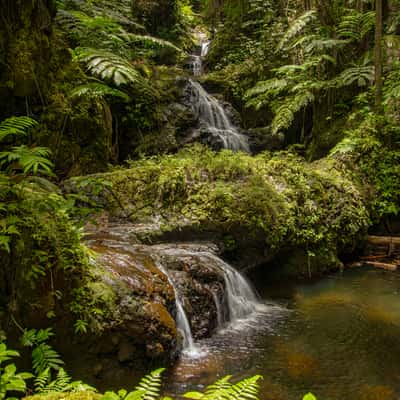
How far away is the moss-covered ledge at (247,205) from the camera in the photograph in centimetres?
609

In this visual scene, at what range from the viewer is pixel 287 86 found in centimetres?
1123

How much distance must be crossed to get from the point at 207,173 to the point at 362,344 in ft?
12.2

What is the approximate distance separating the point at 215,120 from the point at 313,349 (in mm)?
8260

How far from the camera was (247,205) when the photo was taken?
245 inches

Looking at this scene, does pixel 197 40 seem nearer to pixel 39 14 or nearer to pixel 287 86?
pixel 287 86

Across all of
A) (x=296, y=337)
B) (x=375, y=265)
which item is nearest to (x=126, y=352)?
(x=296, y=337)

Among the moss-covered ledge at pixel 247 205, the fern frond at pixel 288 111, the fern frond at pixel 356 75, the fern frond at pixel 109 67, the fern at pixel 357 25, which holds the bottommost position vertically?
the moss-covered ledge at pixel 247 205

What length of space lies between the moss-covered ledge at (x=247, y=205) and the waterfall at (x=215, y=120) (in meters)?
2.94

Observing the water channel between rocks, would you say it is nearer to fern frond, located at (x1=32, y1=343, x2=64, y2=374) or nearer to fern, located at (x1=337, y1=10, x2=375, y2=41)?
fern frond, located at (x1=32, y1=343, x2=64, y2=374)

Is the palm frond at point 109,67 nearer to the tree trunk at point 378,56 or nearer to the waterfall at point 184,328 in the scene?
the waterfall at point 184,328

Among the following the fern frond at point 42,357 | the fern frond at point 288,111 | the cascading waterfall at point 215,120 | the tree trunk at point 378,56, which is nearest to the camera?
the fern frond at point 42,357

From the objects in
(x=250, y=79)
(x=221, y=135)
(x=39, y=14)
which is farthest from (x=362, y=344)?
(x=250, y=79)

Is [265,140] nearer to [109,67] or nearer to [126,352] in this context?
[109,67]

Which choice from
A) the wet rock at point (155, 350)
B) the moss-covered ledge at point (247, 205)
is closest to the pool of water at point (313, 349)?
the wet rock at point (155, 350)
